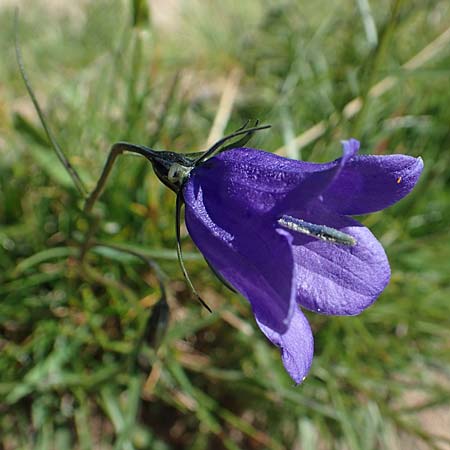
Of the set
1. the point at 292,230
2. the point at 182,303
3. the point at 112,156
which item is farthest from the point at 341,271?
the point at 182,303

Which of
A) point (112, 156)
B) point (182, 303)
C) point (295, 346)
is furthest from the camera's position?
point (182, 303)

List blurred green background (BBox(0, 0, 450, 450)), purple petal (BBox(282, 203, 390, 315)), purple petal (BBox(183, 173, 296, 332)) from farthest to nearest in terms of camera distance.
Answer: blurred green background (BBox(0, 0, 450, 450))
purple petal (BBox(282, 203, 390, 315))
purple petal (BBox(183, 173, 296, 332))

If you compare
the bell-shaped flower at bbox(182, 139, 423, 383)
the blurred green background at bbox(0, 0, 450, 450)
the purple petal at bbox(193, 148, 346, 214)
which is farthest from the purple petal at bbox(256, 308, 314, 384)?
the blurred green background at bbox(0, 0, 450, 450)

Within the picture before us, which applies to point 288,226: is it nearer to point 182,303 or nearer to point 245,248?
point 245,248

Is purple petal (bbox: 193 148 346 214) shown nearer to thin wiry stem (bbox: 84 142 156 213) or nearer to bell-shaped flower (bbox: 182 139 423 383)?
bell-shaped flower (bbox: 182 139 423 383)

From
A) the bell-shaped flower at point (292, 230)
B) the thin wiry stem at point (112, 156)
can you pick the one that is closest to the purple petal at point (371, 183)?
the bell-shaped flower at point (292, 230)

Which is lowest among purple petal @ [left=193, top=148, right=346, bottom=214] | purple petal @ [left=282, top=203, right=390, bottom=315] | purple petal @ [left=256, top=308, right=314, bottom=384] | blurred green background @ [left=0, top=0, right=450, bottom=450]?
blurred green background @ [left=0, top=0, right=450, bottom=450]

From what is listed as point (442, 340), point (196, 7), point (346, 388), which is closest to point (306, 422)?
point (346, 388)
